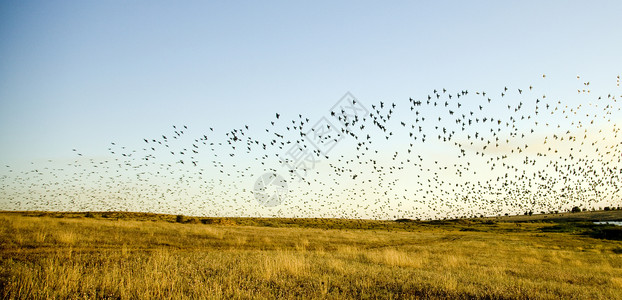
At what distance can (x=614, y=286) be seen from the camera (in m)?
14.6

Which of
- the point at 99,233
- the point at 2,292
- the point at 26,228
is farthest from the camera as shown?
the point at 99,233

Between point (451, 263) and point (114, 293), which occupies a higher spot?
point (114, 293)

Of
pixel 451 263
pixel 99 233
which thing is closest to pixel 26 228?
pixel 99 233

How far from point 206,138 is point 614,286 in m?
26.7

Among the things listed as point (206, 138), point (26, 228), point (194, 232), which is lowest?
point (194, 232)

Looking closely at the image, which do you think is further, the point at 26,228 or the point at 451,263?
the point at 26,228

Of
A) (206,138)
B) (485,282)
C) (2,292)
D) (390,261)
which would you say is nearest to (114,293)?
(2,292)

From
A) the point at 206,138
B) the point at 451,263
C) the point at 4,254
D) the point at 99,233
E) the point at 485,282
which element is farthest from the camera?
the point at 206,138

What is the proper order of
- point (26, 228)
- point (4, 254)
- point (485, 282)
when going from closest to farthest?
point (485, 282)
point (4, 254)
point (26, 228)

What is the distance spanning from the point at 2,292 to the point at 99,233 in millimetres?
17692

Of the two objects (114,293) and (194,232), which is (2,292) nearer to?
(114,293)

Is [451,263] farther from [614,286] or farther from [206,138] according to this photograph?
[206,138]

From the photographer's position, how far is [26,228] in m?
22.0

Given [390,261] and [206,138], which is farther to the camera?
[206,138]
